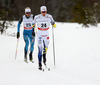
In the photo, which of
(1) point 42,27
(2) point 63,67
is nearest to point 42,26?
(1) point 42,27

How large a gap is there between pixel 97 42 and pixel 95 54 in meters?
1.97

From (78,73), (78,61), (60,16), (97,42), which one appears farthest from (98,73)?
(60,16)

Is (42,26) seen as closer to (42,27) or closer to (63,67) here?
(42,27)

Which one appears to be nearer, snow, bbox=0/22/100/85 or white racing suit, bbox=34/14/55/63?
snow, bbox=0/22/100/85

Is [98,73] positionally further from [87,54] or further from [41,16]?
[41,16]

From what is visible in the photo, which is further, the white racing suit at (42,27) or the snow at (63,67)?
the white racing suit at (42,27)

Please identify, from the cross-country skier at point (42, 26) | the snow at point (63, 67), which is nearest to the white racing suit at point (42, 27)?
the cross-country skier at point (42, 26)

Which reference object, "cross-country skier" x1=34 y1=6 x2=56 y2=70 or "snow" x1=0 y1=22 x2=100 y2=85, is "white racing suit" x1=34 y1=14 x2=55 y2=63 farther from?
"snow" x1=0 y1=22 x2=100 y2=85

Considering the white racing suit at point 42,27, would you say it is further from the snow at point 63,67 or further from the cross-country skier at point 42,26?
the snow at point 63,67

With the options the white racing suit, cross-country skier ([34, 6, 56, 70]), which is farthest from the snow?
the white racing suit

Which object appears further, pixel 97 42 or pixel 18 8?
pixel 18 8

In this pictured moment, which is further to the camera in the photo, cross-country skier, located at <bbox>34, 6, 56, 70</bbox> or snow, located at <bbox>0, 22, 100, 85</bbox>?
cross-country skier, located at <bbox>34, 6, 56, 70</bbox>

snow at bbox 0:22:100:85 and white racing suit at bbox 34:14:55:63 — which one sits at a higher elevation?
white racing suit at bbox 34:14:55:63

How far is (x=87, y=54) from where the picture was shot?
869 centimetres
